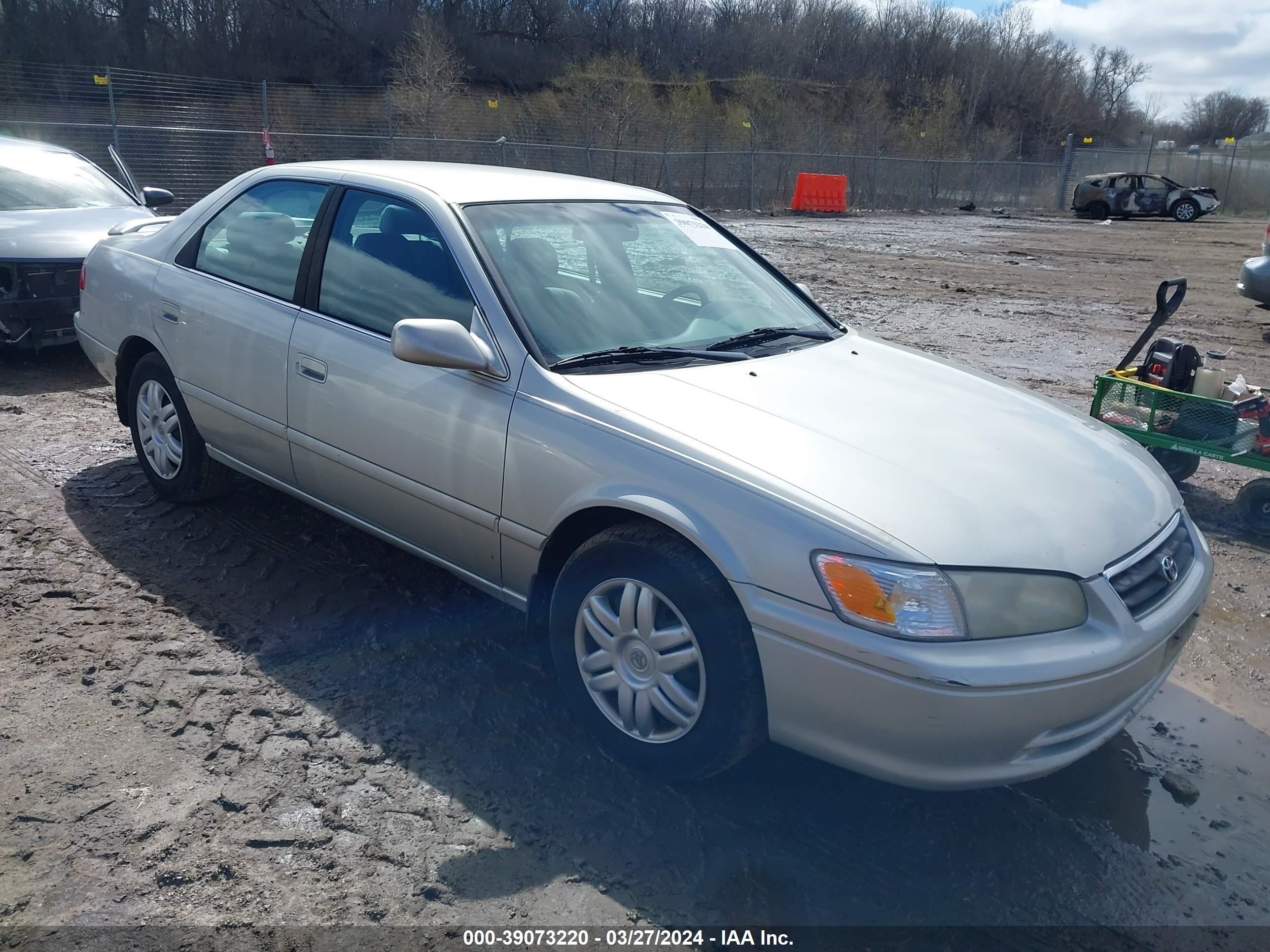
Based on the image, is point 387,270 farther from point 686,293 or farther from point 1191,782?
point 1191,782

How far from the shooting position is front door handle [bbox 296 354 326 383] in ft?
11.8

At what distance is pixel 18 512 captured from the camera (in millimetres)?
4578

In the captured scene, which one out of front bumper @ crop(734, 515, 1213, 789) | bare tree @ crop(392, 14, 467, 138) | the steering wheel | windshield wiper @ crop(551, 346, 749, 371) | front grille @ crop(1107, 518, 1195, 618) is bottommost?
front bumper @ crop(734, 515, 1213, 789)

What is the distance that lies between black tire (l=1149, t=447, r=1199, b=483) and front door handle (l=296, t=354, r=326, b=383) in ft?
14.1

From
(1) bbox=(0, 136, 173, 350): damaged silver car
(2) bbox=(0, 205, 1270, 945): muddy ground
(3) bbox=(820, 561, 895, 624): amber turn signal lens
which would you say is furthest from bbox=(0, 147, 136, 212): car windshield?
(3) bbox=(820, 561, 895, 624): amber turn signal lens

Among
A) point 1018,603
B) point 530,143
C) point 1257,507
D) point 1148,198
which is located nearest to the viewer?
point 1018,603

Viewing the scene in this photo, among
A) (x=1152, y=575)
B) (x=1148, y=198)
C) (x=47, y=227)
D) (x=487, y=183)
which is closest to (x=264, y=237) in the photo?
(x=487, y=183)

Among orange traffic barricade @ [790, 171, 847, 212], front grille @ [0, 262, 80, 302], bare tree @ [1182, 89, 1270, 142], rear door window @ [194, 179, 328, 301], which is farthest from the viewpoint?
bare tree @ [1182, 89, 1270, 142]

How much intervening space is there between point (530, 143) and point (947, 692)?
2889 cm

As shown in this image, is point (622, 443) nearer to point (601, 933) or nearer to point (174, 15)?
point (601, 933)

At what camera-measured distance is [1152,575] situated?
2.72m

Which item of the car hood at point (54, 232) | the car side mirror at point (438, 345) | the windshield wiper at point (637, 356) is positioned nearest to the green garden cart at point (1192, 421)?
the windshield wiper at point (637, 356)

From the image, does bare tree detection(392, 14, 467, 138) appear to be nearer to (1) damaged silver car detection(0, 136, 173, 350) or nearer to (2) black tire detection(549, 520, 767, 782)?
(1) damaged silver car detection(0, 136, 173, 350)

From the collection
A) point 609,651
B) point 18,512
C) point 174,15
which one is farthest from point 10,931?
point 174,15
